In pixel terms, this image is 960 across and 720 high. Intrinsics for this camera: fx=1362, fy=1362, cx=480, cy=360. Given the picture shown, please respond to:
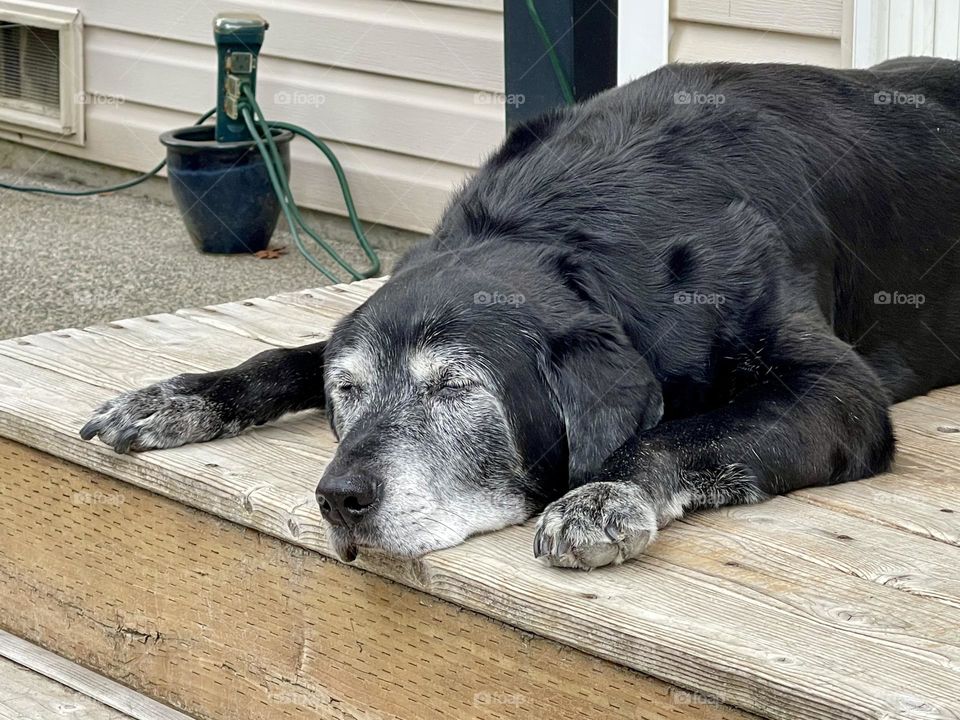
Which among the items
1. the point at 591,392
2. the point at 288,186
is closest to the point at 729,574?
the point at 591,392

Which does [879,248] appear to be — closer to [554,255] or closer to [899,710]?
[554,255]

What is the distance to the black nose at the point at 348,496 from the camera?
2.36m

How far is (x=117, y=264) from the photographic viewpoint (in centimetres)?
692

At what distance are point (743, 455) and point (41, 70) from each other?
713 centimetres

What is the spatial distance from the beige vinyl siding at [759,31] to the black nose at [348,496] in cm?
306

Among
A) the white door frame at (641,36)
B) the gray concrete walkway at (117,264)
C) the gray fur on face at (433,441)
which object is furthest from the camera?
the gray concrete walkway at (117,264)

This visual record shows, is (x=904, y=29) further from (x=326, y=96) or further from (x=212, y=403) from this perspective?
(x=326, y=96)

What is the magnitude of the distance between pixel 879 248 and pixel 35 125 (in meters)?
6.59

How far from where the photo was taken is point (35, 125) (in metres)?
8.55

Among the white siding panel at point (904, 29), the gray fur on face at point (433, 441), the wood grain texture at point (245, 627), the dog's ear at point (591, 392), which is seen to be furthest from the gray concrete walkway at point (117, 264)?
the dog's ear at point (591, 392)

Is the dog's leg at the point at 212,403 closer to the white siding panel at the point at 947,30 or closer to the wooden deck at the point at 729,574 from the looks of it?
the wooden deck at the point at 729,574

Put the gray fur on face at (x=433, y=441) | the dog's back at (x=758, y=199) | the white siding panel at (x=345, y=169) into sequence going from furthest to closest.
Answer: the white siding panel at (x=345, y=169), the dog's back at (x=758, y=199), the gray fur on face at (x=433, y=441)

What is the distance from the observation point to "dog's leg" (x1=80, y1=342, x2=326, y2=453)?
2.99m

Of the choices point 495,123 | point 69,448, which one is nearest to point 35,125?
point 495,123
